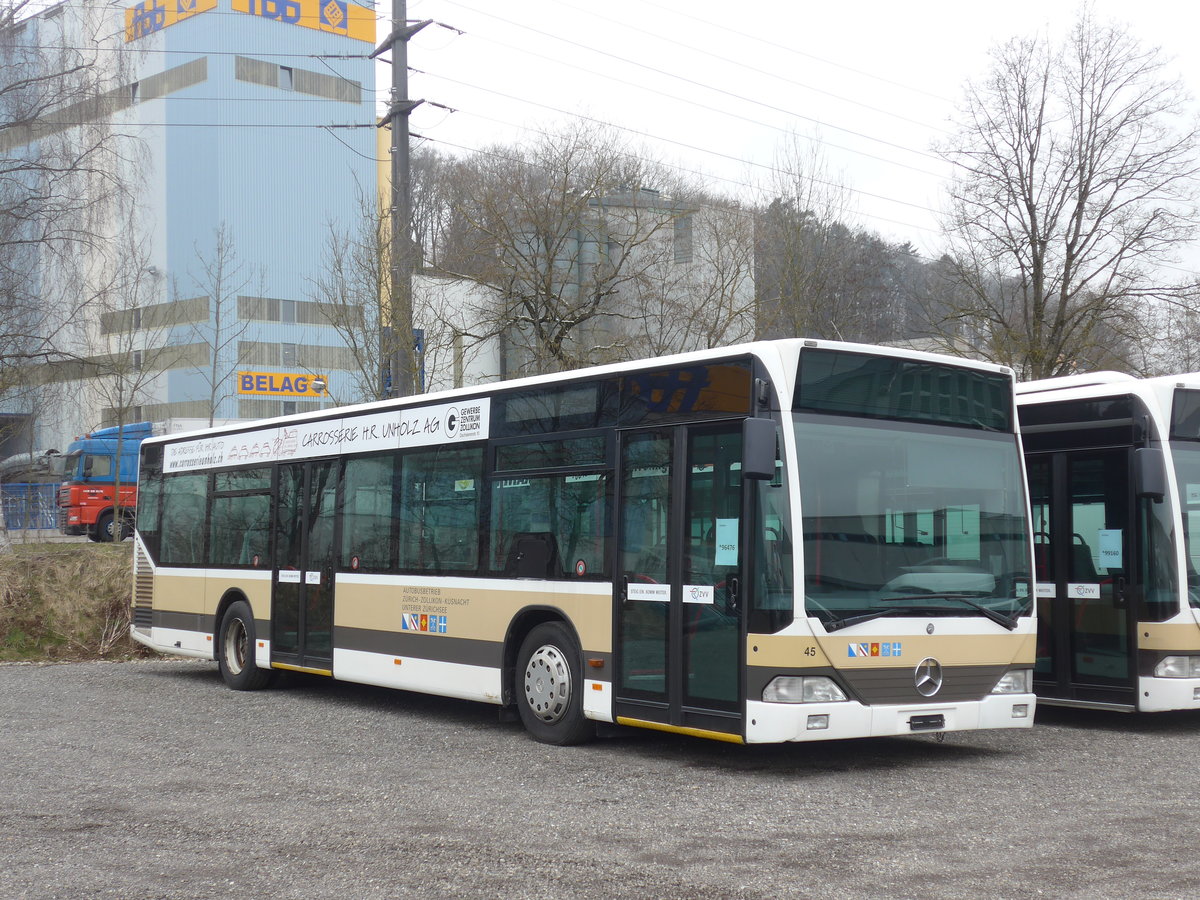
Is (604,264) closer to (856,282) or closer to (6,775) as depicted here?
(856,282)

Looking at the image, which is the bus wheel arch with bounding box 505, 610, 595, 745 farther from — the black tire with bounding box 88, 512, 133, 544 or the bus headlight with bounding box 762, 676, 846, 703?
the black tire with bounding box 88, 512, 133, 544

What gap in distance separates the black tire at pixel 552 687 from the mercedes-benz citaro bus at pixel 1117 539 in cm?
413

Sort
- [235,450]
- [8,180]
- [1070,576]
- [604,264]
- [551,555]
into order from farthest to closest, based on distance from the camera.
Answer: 1. [604,264]
2. [8,180]
3. [235,450]
4. [1070,576]
5. [551,555]

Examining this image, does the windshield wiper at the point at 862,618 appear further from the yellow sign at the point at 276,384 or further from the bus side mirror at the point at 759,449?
the yellow sign at the point at 276,384

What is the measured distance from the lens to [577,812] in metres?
7.97

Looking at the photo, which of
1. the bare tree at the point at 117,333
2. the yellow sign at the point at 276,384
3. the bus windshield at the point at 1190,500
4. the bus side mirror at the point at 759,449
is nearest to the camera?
the bus side mirror at the point at 759,449

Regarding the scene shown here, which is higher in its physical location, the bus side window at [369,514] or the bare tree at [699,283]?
the bare tree at [699,283]

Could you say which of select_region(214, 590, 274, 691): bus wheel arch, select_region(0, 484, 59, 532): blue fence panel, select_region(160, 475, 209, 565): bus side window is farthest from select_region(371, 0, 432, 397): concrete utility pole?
select_region(0, 484, 59, 532): blue fence panel

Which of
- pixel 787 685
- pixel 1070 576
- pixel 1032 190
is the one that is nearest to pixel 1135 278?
pixel 1032 190

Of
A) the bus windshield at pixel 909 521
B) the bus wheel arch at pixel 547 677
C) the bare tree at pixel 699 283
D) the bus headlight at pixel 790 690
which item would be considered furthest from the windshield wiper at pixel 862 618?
the bare tree at pixel 699 283

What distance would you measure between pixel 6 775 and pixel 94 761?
0.71 m

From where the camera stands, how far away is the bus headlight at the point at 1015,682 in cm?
979

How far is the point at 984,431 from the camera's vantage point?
10.1 metres

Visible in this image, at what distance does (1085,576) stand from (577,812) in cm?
562
